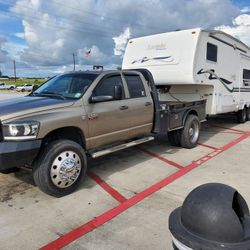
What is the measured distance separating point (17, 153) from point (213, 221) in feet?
10.8

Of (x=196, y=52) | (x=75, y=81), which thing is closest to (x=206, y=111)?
(x=196, y=52)

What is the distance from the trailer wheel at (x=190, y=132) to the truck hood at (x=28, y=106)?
12.4 ft

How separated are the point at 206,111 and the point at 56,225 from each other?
6836 millimetres

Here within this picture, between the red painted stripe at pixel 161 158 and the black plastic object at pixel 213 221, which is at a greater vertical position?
the black plastic object at pixel 213 221

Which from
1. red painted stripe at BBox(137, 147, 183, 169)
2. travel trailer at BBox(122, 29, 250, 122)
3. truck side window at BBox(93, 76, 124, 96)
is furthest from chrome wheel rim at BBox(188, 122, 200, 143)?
truck side window at BBox(93, 76, 124, 96)

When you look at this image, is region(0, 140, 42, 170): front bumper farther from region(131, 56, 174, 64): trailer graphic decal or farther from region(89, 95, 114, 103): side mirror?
region(131, 56, 174, 64): trailer graphic decal

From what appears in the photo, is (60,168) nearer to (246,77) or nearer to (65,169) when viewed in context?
(65,169)

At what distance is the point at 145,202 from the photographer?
4.64 metres

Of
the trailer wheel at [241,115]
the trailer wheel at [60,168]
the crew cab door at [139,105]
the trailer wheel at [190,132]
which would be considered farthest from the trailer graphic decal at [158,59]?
the trailer wheel at [241,115]

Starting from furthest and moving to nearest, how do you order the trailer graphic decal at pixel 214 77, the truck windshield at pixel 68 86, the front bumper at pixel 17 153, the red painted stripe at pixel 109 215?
the trailer graphic decal at pixel 214 77, the truck windshield at pixel 68 86, the front bumper at pixel 17 153, the red painted stripe at pixel 109 215

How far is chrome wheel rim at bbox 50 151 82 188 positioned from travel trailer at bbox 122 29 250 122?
15.3 feet

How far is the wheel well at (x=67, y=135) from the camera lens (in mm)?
4999

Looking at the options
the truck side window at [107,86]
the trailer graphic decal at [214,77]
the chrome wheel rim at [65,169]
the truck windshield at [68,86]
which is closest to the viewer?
the chrome wheel rim at [65,169]

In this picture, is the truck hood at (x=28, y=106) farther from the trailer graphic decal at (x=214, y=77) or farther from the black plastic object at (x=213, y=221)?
the trailer graphic decal at (x=214, y=77)
